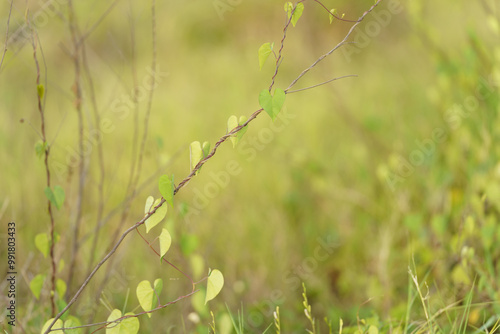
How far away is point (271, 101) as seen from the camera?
845 mm

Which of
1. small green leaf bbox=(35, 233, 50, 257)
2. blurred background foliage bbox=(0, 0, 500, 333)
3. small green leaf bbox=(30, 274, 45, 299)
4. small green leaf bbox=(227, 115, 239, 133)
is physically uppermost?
small green leaf bbox=(35, 233, 50, 257)

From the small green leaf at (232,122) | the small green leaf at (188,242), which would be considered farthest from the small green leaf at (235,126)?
the small green leaf at (188,242)

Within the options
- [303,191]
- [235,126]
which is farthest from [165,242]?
[303,191]

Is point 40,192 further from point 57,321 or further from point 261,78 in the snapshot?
point 261,78

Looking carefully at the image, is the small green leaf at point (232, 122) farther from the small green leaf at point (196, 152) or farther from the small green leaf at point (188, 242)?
the small green leaf at point (188, 242)

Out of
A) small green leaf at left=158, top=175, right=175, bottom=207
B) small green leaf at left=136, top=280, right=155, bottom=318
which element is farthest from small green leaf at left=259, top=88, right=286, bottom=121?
small green leaf at left=136, top=280, right=155, bottom=318

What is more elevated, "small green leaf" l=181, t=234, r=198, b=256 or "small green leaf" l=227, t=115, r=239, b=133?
"small green leaf" l=227, t=115, r=239, b=133

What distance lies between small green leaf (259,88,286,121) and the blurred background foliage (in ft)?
1.58

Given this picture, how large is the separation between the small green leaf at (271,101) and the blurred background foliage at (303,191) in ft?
1.58

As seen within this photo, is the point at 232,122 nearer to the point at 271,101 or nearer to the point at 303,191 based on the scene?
the point at 271,101

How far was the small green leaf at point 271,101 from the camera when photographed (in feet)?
2.72

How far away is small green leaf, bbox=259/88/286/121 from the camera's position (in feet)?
2.72

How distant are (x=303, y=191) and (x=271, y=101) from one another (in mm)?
1605

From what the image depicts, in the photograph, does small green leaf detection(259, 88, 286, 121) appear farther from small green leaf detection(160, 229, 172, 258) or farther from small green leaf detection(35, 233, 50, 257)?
small green leaf detection(35, 233, 50, 257)
